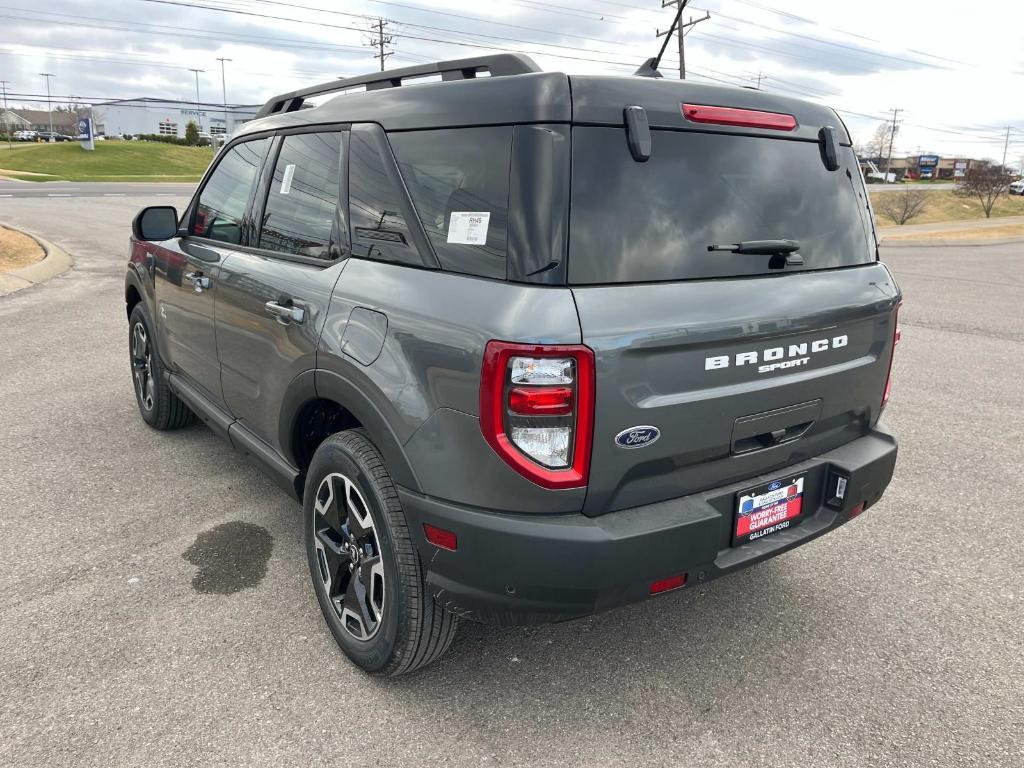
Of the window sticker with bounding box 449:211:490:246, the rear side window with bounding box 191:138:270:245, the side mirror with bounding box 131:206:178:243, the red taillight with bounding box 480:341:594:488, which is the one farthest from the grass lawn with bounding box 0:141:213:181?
the red taillight with bounding box 480:341:594:488

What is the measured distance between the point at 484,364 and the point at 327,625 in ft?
4.78

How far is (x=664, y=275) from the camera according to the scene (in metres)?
2.24

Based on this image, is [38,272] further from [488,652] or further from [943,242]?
[943,242]

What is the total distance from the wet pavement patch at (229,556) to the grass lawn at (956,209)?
143 ft

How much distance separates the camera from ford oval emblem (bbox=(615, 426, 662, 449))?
2.09 metres

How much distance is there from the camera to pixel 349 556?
2693 mm

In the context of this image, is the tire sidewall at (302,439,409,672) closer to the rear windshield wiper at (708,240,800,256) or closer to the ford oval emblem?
the ford oval emblem

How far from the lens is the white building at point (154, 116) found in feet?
347

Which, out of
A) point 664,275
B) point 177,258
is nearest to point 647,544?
point 664,275

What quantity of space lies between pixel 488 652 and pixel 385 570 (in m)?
0.63

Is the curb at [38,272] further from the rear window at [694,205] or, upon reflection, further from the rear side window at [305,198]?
the rear window at [694,205]

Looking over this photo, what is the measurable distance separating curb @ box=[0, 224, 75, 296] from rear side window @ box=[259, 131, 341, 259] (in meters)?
8.64

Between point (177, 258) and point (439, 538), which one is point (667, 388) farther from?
point (177, 258)

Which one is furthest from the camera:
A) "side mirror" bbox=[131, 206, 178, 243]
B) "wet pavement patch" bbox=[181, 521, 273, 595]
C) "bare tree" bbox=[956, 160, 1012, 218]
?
"bare tree" bbox=[956, 160, 1012, 218]
